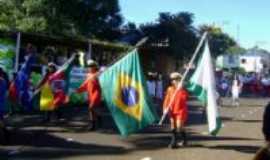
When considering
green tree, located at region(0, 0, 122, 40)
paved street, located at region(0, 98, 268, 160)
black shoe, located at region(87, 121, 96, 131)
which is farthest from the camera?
green tree, located at region(0, 0, 122, 40)

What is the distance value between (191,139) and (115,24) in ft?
89.7

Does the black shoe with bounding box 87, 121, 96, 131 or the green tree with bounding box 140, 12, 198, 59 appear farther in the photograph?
the green tree with bounding box 140, 12, 198, 59

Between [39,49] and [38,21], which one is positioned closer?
[39,49]

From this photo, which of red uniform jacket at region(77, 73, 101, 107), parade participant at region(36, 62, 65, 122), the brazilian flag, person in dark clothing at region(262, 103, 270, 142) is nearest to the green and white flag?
the brazilian flag

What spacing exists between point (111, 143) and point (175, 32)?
3621 centimetres

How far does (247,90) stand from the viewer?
60.3 m

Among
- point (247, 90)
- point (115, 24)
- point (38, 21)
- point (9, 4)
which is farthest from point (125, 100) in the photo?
point (247, 90)

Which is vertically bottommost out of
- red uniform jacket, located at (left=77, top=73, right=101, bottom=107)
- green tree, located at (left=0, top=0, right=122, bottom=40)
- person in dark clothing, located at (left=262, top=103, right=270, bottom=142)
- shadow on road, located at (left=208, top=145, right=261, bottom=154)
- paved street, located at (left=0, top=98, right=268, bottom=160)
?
shadow on road, located at (left=208, top=145, right=261, bottom=154)

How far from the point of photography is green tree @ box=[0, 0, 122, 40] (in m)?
35.4

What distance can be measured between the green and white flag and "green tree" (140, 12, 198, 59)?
31.9 m

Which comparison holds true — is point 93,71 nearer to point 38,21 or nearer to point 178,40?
point 38,21

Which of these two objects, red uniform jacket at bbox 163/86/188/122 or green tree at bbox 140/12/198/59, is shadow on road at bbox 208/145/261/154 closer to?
red uniform jacket at bbox 163/86/188/122

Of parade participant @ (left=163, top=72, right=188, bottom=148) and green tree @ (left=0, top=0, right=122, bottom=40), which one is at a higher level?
green tree @ (left=0, top=0, right=122, bottom=40)

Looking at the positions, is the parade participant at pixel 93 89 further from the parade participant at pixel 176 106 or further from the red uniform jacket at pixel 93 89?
the parade participant at pixel 176 106
